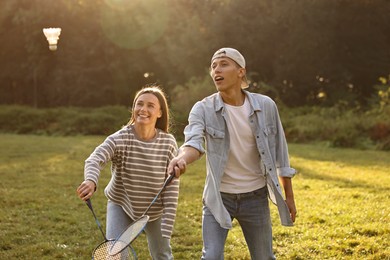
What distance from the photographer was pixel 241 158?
4.02 meters

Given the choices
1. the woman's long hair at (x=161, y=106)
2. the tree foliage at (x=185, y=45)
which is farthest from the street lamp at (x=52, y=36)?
the tree foliage at (x=185, y=45)

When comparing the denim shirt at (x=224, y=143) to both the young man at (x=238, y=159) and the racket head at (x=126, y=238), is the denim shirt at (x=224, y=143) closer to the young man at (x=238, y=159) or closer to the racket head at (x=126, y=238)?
the young man at (x=238, y=159)

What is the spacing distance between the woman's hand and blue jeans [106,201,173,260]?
75 cm

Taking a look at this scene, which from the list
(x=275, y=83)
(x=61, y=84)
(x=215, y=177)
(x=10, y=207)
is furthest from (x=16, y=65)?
(x=215, y=177)

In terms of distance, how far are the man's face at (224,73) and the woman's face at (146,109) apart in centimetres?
74

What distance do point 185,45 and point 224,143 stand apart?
1081 inches

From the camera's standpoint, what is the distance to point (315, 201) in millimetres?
9500

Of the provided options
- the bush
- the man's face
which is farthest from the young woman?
the bush

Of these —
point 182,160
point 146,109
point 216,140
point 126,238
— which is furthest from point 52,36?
point 126,238

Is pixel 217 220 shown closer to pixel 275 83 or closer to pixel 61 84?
pixel 275 83

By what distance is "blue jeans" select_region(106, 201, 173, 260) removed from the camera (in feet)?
14.3

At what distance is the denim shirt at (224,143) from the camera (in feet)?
12.7

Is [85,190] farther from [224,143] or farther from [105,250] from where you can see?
[224,143]

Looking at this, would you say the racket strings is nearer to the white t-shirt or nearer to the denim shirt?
the denim shirt
